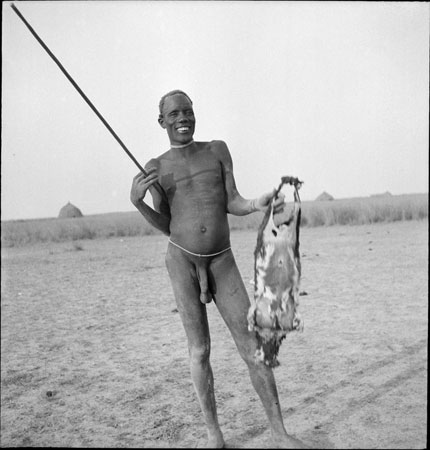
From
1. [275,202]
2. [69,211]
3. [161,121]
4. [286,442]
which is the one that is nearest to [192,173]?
[161,121]

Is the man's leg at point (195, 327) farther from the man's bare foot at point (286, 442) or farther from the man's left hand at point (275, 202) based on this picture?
the man's left hand at point (275, 202)

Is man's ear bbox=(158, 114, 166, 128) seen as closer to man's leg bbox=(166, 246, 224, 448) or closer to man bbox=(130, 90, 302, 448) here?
man bbox=(130, 90, 302, 448)

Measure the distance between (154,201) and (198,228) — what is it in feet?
1.15

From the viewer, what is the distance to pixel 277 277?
114 inches

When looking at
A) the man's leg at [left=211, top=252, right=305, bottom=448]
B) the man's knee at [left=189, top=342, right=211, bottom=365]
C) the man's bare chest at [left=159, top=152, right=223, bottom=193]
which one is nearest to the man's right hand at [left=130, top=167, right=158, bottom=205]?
the man's bare chest at [left=159, top=152, right=223, bottom=193]

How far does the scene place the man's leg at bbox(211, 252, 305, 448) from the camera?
3.10m

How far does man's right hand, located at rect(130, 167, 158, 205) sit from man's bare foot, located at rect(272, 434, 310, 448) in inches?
63.8

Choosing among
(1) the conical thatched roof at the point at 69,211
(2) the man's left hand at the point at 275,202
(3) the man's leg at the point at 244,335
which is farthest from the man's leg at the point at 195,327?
(1) the conical thatched roof at the point at 69,211

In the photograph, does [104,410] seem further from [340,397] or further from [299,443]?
[299,443]

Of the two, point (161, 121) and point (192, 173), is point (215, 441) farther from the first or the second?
point (161, 121)

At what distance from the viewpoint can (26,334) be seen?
8.09 m

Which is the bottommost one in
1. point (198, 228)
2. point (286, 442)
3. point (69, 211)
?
point (286, 442)

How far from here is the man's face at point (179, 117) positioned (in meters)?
3.21

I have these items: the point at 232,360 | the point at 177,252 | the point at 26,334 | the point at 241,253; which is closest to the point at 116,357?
the point at 232,360
